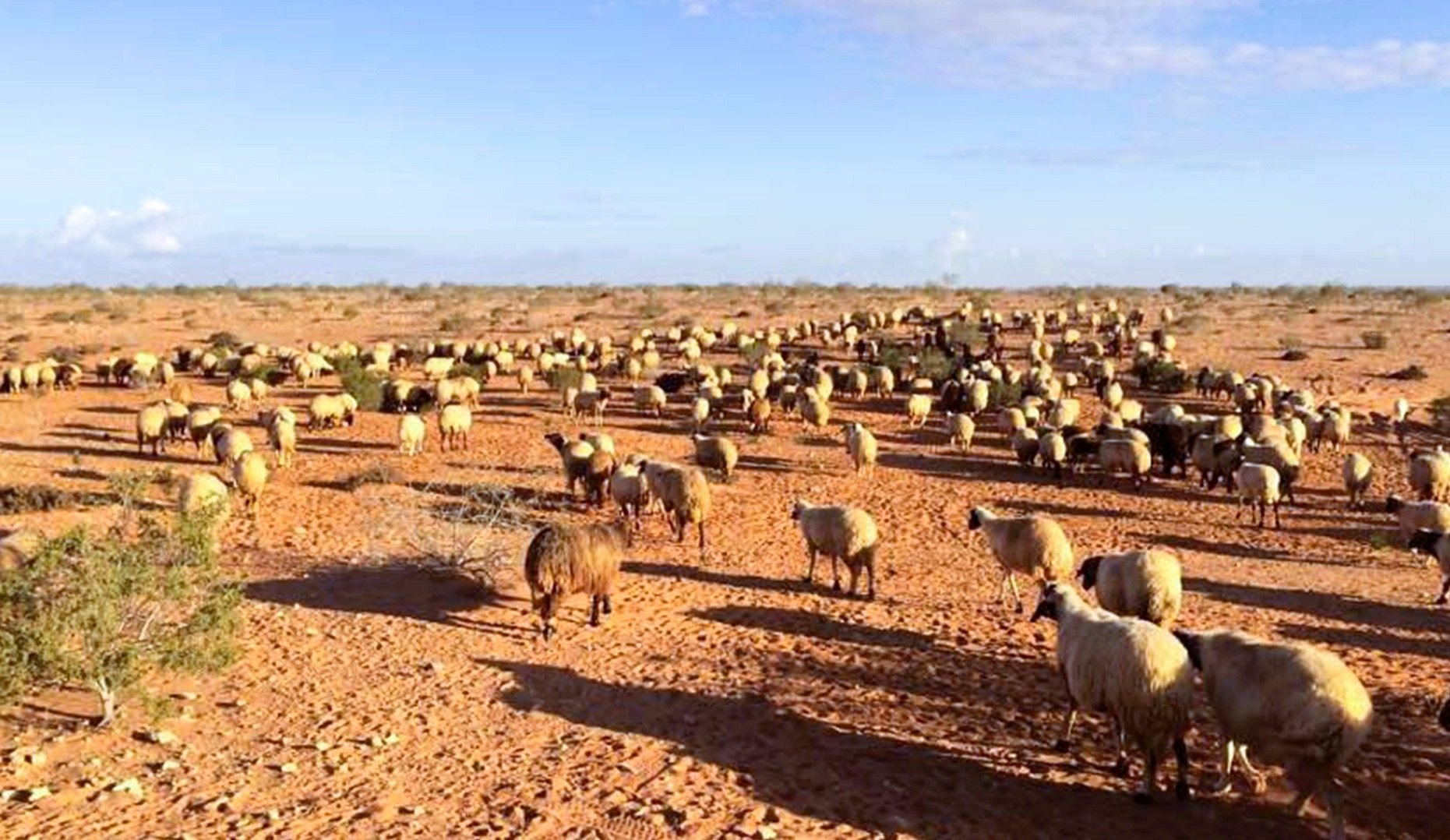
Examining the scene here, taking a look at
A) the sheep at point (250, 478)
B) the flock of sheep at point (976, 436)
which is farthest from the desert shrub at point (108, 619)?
the sheep at point (250, 478)

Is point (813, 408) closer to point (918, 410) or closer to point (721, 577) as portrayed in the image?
point (918, 410)

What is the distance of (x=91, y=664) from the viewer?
8.95m

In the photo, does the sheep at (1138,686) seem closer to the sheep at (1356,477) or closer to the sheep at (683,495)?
the sheep at (683,495)

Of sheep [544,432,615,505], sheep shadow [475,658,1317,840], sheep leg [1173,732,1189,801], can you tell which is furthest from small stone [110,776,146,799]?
sheep [544,432,615,505]

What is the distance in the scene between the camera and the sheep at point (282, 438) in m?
21.1

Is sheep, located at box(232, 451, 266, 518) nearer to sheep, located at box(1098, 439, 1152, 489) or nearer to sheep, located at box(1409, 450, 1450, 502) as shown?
sheep, located at box(1098, 439, 1152, 489)

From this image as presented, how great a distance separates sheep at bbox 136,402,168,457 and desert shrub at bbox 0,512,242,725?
13893mm

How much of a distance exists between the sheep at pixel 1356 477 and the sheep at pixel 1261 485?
1809 millimetres

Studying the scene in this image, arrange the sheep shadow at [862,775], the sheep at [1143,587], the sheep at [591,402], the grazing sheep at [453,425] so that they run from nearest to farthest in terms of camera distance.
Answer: the sheep shadow at [862,775] < the sheep at [1143,587] < the grazing sheep at [453,425] < the sheep at [591,402]

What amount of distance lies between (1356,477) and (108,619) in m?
20.3

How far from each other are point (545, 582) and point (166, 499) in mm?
10219

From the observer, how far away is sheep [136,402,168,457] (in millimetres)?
22656

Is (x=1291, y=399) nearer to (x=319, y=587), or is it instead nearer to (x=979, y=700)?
(x=979, y=700)

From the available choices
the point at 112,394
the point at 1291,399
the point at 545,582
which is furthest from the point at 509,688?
the point at 112,394
